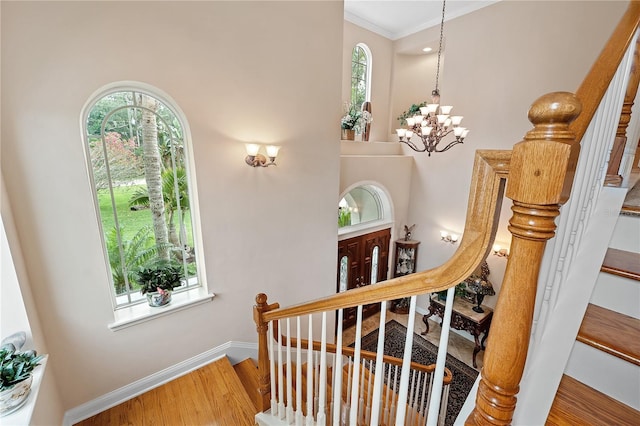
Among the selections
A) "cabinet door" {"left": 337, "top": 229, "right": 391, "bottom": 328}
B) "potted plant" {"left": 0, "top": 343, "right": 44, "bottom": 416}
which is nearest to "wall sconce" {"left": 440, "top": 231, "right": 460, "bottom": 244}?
"cabinet door" {"left": 337, "top": 229, "right": 391, "bottom": 328}

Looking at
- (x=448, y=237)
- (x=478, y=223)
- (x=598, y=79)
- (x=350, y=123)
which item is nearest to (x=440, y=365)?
(x=478, y=223)

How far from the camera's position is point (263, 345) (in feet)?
6.18

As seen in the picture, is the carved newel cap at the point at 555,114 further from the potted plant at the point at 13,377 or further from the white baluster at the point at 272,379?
the potted plant at the point at 13,377

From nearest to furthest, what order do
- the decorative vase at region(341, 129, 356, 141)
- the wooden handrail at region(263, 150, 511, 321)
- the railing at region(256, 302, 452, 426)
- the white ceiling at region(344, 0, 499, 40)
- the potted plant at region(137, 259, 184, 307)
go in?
the wooden handrail at region(263, 150, 511, 321)
the railing at region(256, 302, 452, 426)
the potted plant at region(137, 259, 184, 307)
the white ceiling at region(344, 0, 499, 40)
the decorative vase at region(341, 129, 356, 141)

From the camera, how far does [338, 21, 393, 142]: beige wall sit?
5066 millimetres

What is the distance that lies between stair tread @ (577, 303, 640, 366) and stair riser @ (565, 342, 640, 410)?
0.02 metres

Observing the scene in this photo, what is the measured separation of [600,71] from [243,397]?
299 centimetres

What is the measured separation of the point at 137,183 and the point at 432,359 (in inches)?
185

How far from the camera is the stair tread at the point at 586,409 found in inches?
30.8

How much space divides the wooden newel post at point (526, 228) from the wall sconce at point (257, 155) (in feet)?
7.60

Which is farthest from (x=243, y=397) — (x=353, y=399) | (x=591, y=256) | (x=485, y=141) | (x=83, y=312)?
(x=485, y=141)

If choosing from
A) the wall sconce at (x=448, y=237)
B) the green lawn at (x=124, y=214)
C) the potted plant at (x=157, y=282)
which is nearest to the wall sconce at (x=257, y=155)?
the green lawn at (x=124, y=214)

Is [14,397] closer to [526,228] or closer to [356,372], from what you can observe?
[356,372]

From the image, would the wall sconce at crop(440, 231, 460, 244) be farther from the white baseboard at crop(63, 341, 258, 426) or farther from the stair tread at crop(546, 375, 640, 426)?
the stair tread at crop(546, 375, 640, 426)
